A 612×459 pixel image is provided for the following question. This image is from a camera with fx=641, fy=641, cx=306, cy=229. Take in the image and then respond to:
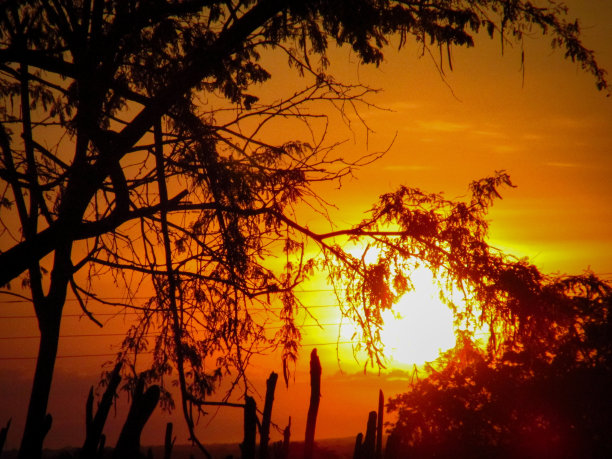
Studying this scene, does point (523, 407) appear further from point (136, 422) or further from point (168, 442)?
point (136, 422)

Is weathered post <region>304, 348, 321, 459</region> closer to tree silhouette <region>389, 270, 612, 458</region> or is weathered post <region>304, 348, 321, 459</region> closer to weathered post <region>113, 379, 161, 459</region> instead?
weathered post <region>113, 379, 161, 459</region>

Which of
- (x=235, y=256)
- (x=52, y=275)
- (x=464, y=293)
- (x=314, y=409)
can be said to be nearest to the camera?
(x=314, y=409)

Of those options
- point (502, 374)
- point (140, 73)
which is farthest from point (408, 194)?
point (502, 374)

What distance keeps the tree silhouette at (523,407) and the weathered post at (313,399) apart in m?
16.1

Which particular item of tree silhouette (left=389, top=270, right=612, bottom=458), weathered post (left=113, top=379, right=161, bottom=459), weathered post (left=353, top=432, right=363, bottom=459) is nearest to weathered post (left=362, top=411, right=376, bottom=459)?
weathered post (left=353, top=432, right=363, bottom=459)

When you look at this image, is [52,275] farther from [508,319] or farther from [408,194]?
[508,319]

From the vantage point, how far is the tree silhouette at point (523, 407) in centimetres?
2194

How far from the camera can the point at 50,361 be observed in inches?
347

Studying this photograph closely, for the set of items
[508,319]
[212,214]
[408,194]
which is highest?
[408,194]

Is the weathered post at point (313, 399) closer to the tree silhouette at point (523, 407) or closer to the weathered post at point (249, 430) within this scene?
the weathered post at point (249, 430)

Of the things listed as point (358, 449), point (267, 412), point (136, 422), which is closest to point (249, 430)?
point (267, 412)

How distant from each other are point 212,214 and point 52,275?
2461 mm

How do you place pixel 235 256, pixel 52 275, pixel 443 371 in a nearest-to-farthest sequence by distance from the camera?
pixel 235 256, pixel 52 275, pixel 443 371

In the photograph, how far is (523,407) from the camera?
2306 cm
